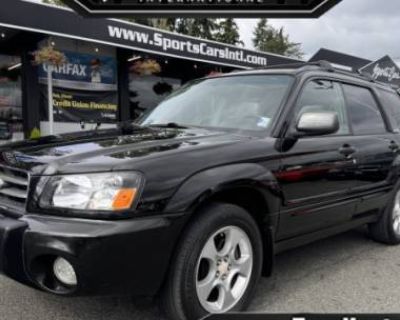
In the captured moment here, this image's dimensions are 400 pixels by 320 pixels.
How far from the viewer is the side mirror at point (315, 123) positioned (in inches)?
143

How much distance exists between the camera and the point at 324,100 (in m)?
4.33

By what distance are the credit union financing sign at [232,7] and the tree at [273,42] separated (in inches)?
1615

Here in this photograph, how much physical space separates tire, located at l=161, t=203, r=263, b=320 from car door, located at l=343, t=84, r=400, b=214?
5.02 ft

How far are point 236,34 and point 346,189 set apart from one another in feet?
113

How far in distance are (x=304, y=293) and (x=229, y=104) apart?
1612mm

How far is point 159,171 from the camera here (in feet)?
9.07

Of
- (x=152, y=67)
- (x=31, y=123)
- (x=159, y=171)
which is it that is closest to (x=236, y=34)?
(x=152, y=67)

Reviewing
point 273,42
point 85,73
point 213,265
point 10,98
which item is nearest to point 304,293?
point 213,265

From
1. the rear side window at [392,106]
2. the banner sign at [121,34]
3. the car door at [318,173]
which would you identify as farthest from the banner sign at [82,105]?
the car door at [318,173]

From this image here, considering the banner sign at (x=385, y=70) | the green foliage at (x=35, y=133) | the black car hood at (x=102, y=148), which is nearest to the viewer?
the black car hood at (x=102, y=148)

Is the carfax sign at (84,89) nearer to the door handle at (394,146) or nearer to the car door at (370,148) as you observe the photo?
the car door at (370,148)

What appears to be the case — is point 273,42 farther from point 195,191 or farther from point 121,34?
point 195,191

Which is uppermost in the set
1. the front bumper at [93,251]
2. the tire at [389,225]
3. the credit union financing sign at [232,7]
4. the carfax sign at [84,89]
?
the credit union financing sign at [232,7]

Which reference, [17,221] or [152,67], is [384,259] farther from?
[152,67]
